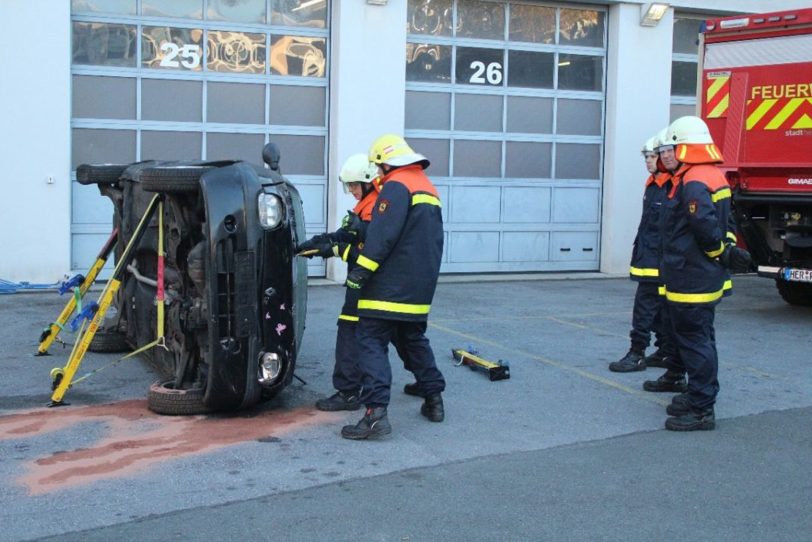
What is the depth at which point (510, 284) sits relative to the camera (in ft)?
43.0

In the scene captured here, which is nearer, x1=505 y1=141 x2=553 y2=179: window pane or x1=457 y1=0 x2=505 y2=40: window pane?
x1=457 y1=0 x2=505 y2=40: window pane

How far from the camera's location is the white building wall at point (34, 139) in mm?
11078

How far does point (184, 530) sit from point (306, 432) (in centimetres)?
165

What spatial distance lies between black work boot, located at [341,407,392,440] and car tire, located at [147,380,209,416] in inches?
36.2

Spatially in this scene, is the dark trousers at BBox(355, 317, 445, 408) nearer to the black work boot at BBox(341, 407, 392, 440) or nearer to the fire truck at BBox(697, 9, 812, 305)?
the black work boot at BBox(341, 407, 392, 440)

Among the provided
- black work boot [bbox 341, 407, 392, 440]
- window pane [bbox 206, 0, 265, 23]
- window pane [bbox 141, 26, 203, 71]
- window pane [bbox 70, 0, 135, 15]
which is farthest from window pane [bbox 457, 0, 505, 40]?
black work boot [bbox 341, 407, 392, 440]

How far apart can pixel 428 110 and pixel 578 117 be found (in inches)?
87.2

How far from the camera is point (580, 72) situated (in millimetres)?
14109

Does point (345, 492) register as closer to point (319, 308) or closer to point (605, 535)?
point (605, 535)

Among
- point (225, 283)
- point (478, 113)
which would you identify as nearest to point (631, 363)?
point (225, 283)

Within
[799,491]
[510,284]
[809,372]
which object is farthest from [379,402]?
[510,284]

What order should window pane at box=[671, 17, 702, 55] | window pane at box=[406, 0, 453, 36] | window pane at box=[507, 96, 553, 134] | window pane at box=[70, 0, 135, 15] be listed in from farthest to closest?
1. window pane at box=[671, 17, 702, 55]
2. window pane at box=[507, 96, 553, 134]
3. window pane at box=[406, 0, 453, 36]
4. window pane at box=[70, 0, 135, 15]

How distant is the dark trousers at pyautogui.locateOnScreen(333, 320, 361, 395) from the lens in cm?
652

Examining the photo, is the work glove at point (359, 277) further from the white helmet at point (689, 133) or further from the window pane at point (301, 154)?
the window pane at point (301, 154)
